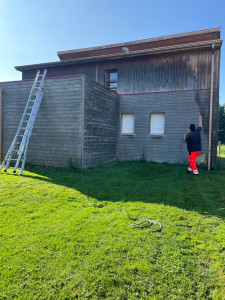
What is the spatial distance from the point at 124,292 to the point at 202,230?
1.96m

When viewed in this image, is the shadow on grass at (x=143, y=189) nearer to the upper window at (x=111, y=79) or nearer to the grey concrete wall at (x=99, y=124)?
the grey concrete wall at (x=99, y=124)

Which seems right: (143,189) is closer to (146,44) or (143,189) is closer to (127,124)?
(127,124)

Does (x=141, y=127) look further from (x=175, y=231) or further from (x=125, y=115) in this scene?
(x=175, y=231)

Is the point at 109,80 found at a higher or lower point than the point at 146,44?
lower

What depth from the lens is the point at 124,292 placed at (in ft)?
7.16

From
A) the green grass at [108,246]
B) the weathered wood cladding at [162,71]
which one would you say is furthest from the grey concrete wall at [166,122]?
the green grass at [108,246]

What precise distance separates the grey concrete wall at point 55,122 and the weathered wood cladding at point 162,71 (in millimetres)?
4789

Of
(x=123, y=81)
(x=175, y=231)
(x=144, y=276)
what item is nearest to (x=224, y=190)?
(x=175, y=231)

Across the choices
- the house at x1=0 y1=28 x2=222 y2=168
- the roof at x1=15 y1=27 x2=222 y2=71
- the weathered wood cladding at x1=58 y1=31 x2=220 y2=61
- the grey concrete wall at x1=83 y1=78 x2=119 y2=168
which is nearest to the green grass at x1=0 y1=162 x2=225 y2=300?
the grey concrete wall at x1=83 y1=78 x2=119 y2=168

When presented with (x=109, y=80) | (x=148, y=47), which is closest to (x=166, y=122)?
(x=109, y=80)

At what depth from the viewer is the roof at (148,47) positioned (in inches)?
443

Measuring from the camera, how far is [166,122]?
11523 millimetres

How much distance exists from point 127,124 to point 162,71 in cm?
374

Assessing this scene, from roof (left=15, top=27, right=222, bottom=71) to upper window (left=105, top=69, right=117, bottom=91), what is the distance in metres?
1.03
